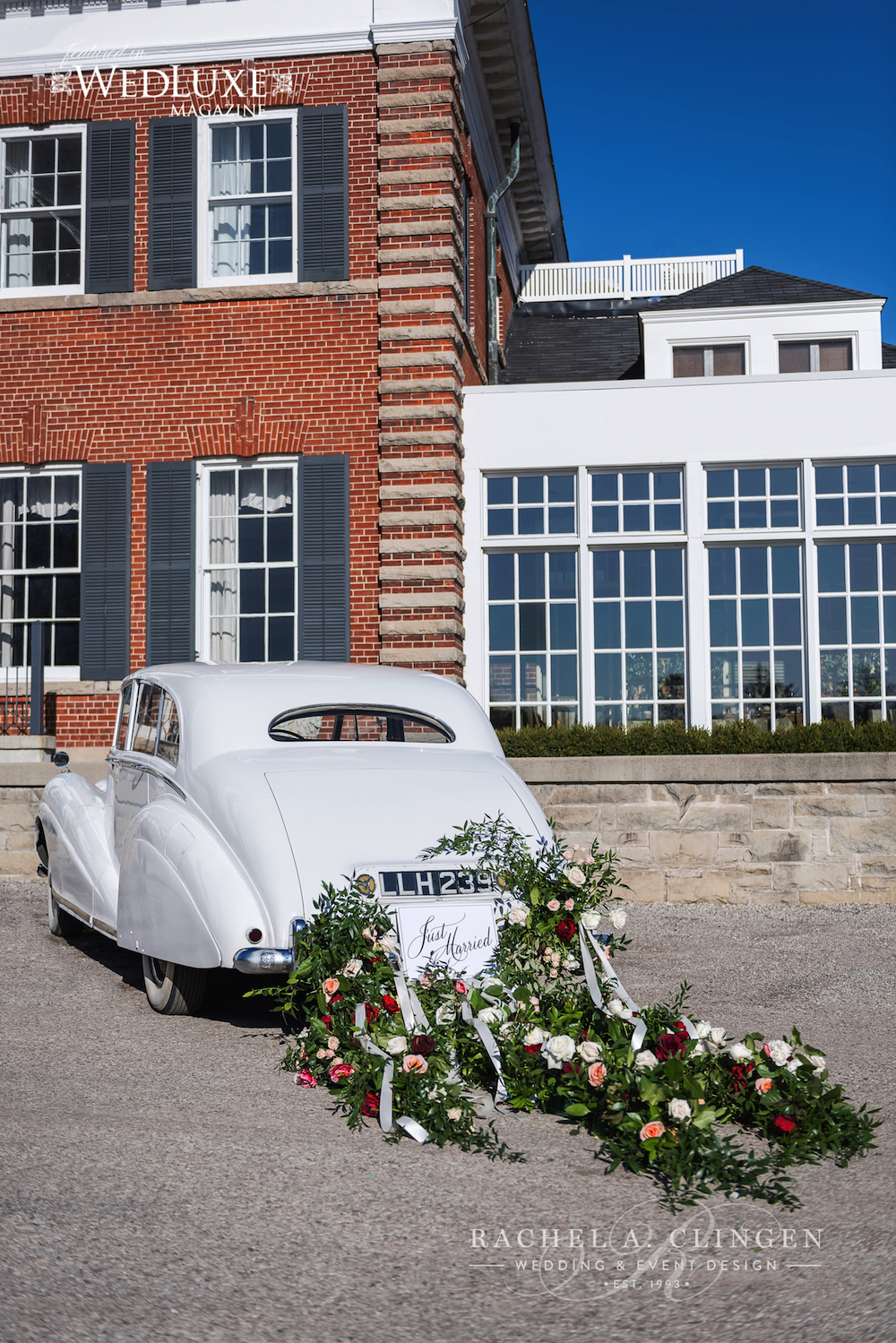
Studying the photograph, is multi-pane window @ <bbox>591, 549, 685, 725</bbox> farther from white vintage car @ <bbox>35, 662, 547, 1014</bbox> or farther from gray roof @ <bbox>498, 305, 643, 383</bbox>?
white vintage car @ <bbox>35, 662, 547, 1014</bbox>

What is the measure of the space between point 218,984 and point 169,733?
1.53 metres

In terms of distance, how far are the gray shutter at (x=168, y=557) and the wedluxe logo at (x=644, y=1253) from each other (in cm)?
976

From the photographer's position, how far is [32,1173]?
3482 millimetres

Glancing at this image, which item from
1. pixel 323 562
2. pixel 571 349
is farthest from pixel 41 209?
pixel 571 349

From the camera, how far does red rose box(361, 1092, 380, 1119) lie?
4.11m

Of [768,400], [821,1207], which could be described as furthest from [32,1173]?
[768,400]

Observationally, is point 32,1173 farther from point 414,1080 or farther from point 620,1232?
point 620,1232

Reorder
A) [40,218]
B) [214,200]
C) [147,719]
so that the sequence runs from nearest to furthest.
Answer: [147,719] < [214,200] < [40,218]

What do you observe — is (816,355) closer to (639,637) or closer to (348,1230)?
(639,637)

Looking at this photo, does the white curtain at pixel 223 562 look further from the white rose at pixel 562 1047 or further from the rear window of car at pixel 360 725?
the white rose at pixel 562 1047

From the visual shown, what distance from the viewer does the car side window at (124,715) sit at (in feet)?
22.0

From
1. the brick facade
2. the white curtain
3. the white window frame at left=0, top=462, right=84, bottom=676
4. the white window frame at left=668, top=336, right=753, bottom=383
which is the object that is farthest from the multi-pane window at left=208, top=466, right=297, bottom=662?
the white window frame at left=668, top=336, right=753, bottom=383

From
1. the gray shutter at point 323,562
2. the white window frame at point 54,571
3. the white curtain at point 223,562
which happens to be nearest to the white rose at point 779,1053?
the gray shutter at point 323,562

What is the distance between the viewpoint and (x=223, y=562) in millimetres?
12406
